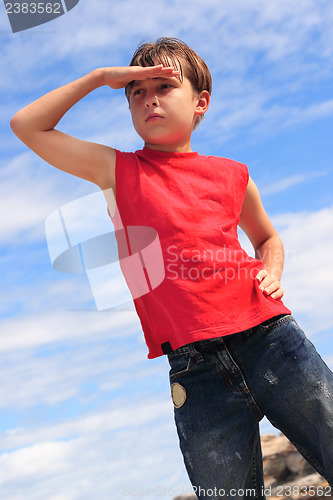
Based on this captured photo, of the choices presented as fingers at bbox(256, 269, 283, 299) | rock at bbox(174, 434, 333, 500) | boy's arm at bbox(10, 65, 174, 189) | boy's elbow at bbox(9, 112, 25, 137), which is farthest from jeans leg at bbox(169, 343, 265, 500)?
→ rock at bbox(174, 434, 333, 500)

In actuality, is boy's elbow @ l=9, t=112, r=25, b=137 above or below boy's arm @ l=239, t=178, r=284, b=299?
above

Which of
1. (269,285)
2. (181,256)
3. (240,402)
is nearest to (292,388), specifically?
(240,402)

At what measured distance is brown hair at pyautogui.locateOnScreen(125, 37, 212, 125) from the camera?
2.75 m

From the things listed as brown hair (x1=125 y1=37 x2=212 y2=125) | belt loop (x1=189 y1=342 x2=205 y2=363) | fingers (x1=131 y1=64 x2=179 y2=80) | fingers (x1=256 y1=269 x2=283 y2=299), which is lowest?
belt loop (x1=189 y1=342 x2=205 y2=363)

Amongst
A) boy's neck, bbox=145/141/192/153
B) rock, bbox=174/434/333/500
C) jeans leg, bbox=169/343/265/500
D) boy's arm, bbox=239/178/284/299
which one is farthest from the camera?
rock, bbox=174/434/333/500

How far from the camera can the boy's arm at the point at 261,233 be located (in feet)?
9.59

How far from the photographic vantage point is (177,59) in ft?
9.10

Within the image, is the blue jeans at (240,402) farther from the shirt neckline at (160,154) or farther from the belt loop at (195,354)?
the shirt neckline at (160,154)

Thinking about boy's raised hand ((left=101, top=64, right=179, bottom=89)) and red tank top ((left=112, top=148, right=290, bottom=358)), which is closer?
red tank top ((left=112, top=148, right=290, bottom=358))

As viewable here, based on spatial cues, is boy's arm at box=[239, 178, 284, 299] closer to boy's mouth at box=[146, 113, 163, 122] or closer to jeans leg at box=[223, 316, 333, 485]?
jeans leg at box=[223, 316, 333, 485]

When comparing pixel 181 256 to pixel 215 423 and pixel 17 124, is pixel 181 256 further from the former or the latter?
pixel 17 124

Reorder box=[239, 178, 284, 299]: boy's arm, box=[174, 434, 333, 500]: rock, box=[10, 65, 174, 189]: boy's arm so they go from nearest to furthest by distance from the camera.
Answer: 1. box=[10, 65, 174, 189]: boy's arm
2. box=[239, 178, 284, 299]: boy's arm
3. box=[174, 434, 333, 500]: rock

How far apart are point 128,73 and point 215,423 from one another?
1.63m

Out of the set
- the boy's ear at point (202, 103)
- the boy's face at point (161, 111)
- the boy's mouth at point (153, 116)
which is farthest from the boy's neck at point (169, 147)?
the boy's ear at point (202, 103)
